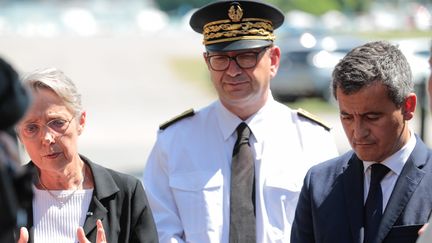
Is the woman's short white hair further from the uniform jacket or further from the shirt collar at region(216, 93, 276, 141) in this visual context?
the shirt collar at region(216, 93, 276, 141)

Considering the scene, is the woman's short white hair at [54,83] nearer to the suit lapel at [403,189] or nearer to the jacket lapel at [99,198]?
the jacket lapel at [99,198]

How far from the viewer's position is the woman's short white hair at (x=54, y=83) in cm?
405

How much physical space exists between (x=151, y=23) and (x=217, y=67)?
78.2m

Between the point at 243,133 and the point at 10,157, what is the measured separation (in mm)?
2409

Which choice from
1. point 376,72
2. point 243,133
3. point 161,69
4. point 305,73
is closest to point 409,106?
point 376,72

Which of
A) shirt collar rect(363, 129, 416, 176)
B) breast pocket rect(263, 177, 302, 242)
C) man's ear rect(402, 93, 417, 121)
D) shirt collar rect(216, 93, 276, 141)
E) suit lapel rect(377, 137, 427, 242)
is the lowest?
breast pocket rect(263, 177, 302, 242)

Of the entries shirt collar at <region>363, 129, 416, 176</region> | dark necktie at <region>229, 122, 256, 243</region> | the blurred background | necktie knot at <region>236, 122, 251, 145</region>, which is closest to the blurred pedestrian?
the blurred background

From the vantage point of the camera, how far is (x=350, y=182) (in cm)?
381

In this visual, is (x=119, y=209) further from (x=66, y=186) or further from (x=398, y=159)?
(x=398, y=159)

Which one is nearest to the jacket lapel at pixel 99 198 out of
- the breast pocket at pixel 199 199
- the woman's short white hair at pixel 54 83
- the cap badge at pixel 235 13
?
the woman's short white hair at pixel 54 83

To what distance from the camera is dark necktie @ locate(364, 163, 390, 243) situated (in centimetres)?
369

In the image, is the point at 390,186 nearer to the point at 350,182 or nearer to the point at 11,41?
the point at 350,182

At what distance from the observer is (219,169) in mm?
4543

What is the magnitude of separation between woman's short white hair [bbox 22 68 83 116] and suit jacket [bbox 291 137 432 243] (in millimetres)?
961
